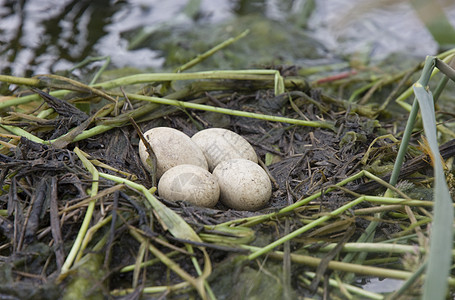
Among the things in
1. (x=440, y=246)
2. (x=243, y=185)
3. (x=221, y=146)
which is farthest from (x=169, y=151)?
(x=440, y=246)

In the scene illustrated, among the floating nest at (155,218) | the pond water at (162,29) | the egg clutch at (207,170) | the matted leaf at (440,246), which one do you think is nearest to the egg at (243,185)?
the egg clutch at (207,170)

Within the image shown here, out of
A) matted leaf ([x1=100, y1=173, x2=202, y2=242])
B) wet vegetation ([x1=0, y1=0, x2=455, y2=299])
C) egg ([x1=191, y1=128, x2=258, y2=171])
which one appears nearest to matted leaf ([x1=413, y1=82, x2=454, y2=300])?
wet vegetation ([x1=0, y1=0, x2=455, y2=299])

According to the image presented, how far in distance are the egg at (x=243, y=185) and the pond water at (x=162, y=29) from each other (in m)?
2.09

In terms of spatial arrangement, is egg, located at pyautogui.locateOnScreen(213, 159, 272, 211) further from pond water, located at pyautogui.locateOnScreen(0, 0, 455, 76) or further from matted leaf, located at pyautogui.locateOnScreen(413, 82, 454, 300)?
pond water, located at pyautogui.locateOnScreen(0, 0, 455, 76)

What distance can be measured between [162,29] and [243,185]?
3357mm

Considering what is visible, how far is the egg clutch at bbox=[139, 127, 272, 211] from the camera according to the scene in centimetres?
254

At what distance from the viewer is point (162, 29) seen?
18.0 ft

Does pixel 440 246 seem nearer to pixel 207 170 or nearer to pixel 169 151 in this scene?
pixel 207 170

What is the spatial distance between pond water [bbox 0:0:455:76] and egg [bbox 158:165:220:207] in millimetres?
2261

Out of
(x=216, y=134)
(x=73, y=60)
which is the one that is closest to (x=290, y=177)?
(x=216, y=134)

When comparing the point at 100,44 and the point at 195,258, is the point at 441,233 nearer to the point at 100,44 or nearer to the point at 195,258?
the point at 195,258

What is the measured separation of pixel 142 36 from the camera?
529 centimetres

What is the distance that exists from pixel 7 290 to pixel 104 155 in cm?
106

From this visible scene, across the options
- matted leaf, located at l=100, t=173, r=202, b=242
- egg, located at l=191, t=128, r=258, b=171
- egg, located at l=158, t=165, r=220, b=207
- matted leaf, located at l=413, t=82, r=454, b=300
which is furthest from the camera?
egg, located at l=191, t=128, r=258, b=171
